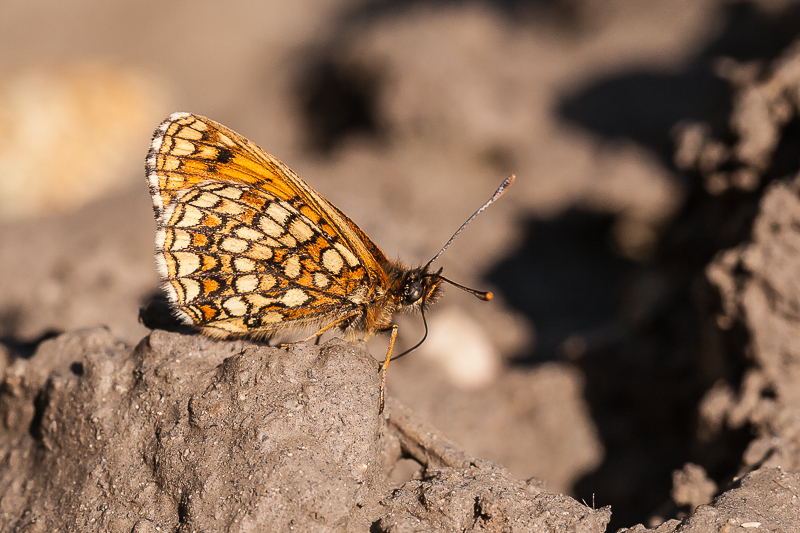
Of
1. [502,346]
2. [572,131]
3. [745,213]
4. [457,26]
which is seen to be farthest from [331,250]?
[457,26]

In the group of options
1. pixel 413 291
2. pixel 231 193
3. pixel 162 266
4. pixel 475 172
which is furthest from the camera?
pixel 475 172

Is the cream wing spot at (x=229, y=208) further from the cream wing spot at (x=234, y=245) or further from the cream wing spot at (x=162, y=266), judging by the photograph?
the cream wing spot at (x=162, y=266)

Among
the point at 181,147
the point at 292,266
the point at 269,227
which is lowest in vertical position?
the point at 292,266

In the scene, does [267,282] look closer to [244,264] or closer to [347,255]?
[244,264]

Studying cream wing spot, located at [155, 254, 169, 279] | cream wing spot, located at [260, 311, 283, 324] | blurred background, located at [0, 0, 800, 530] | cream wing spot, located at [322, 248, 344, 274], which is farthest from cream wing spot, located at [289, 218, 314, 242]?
blurred background, located at [0, 0, 800, 530]

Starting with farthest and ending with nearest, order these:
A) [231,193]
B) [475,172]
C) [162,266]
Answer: [475,172] < [231,193] < [162,266]

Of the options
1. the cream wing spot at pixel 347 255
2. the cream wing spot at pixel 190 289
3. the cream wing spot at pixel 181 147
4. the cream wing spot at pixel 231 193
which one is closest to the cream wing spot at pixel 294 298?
the cream wing spot at pixel 347 255

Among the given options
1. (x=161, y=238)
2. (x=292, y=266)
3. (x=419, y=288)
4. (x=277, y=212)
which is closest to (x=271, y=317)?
(x=292, y=266)
